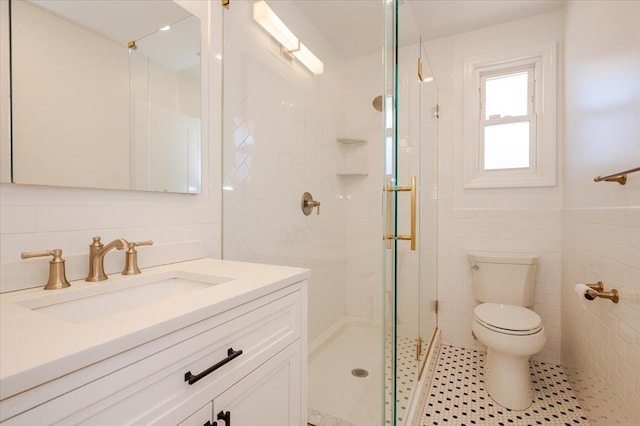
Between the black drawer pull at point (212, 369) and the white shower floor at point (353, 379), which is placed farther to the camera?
the white shower floor at point (353, 379)

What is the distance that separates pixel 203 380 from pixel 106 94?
3.16 feet

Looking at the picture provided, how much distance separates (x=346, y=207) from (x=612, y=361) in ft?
5.26

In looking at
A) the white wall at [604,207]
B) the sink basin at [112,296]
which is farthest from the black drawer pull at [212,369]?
the white wall at [604,207]

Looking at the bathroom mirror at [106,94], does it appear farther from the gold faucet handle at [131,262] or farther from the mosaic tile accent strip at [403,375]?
the mosaic tile accent strip at [403,375]

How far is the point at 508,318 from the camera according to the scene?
1845mm

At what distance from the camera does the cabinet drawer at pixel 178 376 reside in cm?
47

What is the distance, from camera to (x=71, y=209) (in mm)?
949

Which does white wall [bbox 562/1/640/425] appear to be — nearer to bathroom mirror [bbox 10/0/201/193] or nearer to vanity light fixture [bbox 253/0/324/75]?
vanity light fixture [bbox 253/0/324/75]

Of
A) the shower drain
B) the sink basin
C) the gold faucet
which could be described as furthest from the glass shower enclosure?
the gold faucet

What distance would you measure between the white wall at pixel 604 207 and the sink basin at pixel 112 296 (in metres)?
1.44

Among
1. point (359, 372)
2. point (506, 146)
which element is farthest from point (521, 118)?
point (359, 372)

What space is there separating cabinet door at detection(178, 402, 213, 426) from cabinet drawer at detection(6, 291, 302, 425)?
0.04 feet

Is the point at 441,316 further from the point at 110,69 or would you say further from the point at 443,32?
the point at 110,69

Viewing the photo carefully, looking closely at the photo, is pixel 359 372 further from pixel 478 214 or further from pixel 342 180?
pixel 478 214
